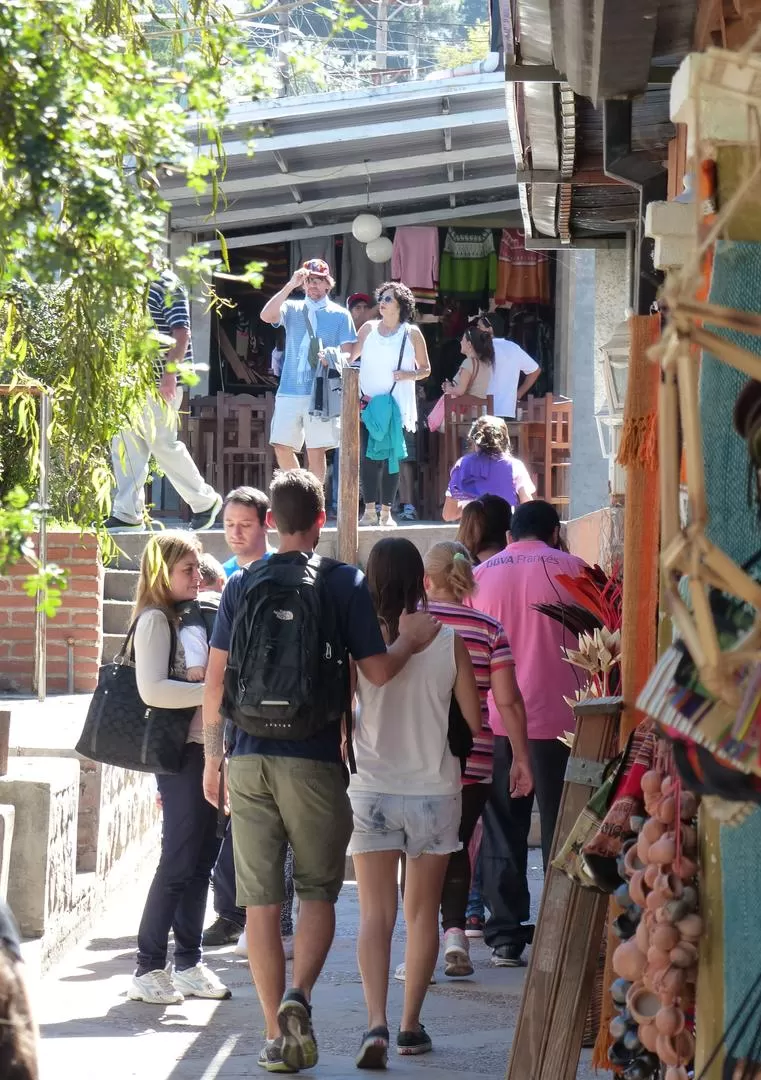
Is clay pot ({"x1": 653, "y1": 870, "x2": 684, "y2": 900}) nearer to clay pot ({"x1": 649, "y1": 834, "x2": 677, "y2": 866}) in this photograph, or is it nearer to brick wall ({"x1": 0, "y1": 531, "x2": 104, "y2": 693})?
clay pot ({"x1": 649, "y1": 834, "x2": 677, "y2": 866})

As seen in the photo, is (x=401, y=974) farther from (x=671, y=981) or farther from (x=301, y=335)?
(x=301, y=335)

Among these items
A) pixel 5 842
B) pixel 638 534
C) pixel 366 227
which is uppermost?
pixel 366 227

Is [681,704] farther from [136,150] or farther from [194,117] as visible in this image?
[194,117]

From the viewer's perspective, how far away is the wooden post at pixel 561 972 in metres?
3.60

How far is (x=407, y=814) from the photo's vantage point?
16.7 feet

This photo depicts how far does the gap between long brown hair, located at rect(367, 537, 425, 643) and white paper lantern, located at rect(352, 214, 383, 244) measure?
9896 mm

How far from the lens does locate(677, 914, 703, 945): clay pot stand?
8.95 ft

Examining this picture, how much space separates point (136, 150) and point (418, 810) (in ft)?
9.34

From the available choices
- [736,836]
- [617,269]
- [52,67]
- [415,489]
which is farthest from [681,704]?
[415,489]

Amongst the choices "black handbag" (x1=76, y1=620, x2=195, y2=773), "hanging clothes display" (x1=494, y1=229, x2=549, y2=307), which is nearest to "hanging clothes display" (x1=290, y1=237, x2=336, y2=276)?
"hanging clothes display" (x1=494, y1=229, x2=549, y2=307)

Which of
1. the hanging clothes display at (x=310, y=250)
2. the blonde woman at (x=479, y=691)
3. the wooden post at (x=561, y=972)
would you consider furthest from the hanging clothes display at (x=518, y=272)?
the wooden post at (x=561, y=972)

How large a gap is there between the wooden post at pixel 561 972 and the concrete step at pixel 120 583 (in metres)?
6.84

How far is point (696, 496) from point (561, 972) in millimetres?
2314

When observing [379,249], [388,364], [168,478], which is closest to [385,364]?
[388,364]
